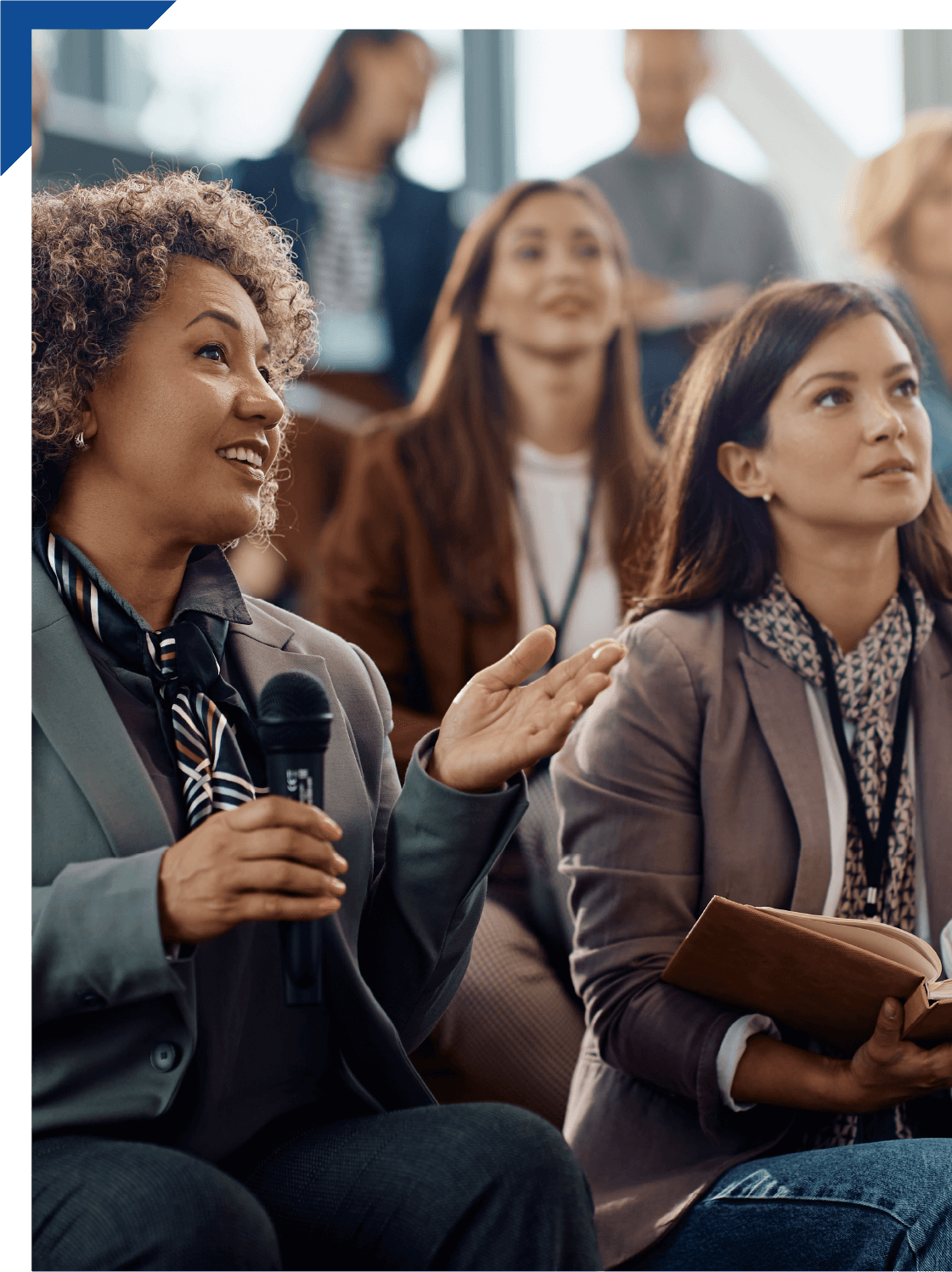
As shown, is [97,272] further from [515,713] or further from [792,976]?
[792,976]

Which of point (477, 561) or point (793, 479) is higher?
point (793, 479)

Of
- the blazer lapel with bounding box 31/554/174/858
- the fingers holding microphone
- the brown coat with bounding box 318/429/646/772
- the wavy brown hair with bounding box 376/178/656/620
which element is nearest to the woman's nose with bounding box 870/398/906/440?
the wavy brown hair with bounding box 376/178/656/620

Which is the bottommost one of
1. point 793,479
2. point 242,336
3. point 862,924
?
point 862,924

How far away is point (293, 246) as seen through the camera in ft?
6.41

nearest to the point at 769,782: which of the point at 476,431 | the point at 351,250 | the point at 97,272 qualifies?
the point at 476,431

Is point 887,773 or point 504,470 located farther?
point 504,470

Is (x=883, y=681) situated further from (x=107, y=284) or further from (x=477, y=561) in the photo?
(x=107, y=284)

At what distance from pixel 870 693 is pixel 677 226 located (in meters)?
0.85

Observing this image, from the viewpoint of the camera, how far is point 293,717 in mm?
1312

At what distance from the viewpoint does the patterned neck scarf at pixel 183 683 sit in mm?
1464

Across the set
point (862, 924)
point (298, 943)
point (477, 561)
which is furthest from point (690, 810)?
point (298, 943)

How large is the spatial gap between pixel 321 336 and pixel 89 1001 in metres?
1.13

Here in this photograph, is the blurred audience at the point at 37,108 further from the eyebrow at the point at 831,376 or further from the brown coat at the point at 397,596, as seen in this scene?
the eyebrow at the point at 831,376

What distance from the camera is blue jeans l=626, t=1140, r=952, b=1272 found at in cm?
151
